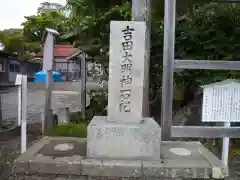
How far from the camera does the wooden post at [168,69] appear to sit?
14.1 feet

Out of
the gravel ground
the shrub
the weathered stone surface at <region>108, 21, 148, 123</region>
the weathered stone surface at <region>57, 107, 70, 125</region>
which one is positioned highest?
the weathered stone surface at <region>108, 21, 148, 123</region>

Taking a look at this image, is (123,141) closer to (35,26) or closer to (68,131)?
(68,131)

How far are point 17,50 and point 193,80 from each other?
26.0m

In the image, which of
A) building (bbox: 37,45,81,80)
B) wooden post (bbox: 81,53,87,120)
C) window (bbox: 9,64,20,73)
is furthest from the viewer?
building (bbox: 37,45,81,80)

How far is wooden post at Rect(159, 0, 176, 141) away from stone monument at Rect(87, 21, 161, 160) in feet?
2.26

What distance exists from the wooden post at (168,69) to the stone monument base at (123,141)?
2.65ft

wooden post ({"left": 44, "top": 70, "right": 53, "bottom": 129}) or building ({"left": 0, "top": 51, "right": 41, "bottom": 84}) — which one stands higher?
building ({"left": 0, "top": 51, "right": 41, "bottom": 84})

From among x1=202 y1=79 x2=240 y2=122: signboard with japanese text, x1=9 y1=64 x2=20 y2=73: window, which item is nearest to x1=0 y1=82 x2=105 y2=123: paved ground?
x1=202 y1=79 x2=240 y2=122: signboard with japanese text

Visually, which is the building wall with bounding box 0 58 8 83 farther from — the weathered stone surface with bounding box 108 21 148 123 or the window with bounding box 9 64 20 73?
the weathered stone surface with bounding box 108 21 148 123

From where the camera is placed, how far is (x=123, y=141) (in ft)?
11.5

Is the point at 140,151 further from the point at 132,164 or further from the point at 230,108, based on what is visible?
the point at 230,108

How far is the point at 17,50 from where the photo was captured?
92.9ft

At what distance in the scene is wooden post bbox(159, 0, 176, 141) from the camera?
169 inches

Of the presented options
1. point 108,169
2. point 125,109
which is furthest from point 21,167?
point 125,109
